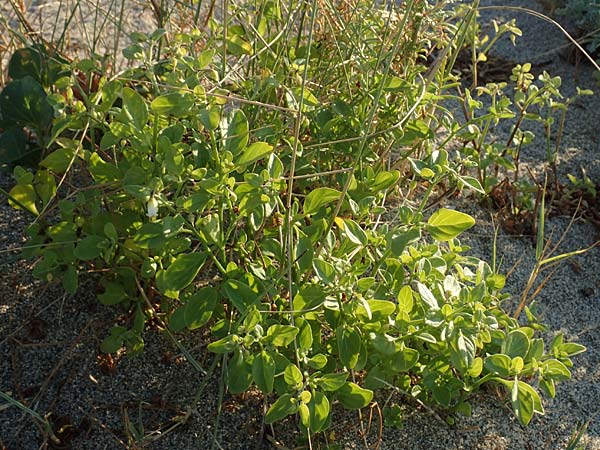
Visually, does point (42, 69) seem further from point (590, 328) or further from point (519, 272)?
point (590, 328)

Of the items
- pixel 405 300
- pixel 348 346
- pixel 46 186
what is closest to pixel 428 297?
pixel 405 300

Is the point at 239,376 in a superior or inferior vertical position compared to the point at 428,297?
inferior

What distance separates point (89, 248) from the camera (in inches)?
51.3

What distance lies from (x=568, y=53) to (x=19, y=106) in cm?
206

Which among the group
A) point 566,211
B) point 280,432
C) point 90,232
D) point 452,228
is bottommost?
point 280,432

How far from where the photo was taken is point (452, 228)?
4.19 feet

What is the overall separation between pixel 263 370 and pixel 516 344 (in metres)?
0.45

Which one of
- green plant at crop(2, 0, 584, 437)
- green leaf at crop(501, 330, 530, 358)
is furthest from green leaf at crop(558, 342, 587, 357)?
green leaf at crop(501, 330, 530, 358)

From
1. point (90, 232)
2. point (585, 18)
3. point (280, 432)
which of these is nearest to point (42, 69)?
point (90, 232)

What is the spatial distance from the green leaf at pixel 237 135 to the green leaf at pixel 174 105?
0.10 meters

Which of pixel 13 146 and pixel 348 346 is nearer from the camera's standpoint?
pixel 348 346

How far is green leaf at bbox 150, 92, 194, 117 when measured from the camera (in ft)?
4.00

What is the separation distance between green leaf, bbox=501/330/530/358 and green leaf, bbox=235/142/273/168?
524 millimetres

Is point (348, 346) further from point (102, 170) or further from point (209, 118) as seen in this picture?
point (102, 170)
